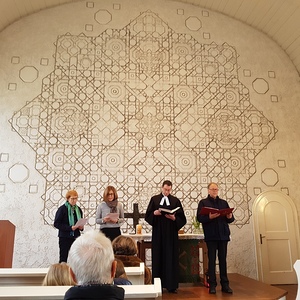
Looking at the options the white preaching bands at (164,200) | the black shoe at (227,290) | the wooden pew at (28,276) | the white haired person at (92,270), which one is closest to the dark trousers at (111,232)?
the white preaching bands at (164,200)

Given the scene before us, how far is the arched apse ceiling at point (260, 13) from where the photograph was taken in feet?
24.6

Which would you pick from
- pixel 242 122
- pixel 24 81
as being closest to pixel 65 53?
pixel 24 81

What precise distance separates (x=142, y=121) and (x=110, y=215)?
300cm

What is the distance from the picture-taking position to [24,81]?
751 centimetres

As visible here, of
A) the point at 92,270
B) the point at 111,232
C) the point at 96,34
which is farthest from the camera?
the point at 96,34

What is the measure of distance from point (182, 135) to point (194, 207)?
1.50 metres

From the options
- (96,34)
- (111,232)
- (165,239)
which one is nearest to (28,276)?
(111,232)

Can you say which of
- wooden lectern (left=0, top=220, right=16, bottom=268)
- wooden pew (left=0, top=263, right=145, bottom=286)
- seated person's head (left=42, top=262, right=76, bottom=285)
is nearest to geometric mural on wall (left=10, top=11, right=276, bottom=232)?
wooden lectern (left=0, top=220, right=16, bottom=268)

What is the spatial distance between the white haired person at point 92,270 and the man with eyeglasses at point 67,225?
3421 mm

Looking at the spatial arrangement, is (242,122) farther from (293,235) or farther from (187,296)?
(187,296)

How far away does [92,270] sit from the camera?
4.88 feet

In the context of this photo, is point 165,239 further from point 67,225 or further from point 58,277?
point 58,277

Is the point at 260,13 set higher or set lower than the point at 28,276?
higher

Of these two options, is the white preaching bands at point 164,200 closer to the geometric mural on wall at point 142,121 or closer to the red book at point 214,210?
the red book at point 214,210
